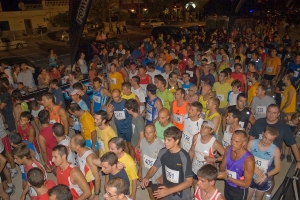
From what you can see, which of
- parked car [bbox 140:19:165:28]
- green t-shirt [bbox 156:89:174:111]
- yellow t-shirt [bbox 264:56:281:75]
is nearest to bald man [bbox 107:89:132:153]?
green t-shirt [bbox 156:89:174:111]

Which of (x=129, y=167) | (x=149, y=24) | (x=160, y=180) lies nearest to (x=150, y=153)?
(x=160, y=180)

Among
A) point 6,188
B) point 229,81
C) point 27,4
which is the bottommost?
point 6,188

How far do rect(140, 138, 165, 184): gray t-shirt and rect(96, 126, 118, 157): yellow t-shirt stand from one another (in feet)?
2.07

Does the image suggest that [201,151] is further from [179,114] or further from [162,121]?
[179,114]

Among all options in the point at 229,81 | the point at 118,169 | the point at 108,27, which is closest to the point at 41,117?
the point at 118,169

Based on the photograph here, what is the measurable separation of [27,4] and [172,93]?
43.4 meters

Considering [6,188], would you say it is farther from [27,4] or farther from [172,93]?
[27,4]

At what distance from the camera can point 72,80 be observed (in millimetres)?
7805

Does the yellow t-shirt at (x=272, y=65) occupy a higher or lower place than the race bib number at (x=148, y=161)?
higher

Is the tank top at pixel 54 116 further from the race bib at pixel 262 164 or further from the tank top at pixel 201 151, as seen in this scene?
the race bib at pixel 262 164

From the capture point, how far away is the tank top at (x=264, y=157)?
12.9 feet

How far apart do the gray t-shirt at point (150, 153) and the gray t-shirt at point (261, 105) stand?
8.57ft

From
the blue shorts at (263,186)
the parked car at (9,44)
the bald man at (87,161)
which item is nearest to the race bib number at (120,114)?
the bald man at (87,161)

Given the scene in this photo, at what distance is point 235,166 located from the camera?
3715mm
